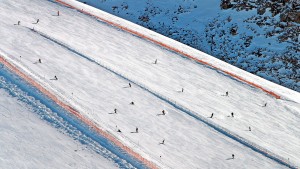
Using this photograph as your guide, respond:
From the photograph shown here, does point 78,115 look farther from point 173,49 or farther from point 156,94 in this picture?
point 173,49

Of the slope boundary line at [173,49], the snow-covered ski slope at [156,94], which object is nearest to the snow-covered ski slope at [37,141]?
the snow-covered ski slope at [156,94]

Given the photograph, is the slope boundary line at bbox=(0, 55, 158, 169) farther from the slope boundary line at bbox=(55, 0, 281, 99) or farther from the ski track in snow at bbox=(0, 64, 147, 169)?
the slope boundary line at bbox=(55, 0, 281, 99)

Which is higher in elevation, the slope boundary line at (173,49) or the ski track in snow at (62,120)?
the slope boundary line at (173,49)

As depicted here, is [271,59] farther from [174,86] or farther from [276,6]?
[174,86]

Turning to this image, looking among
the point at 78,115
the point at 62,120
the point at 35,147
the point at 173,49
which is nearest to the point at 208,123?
the point at 78,115

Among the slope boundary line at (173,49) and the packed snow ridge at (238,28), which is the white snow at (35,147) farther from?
the packed snow ridge at (238,28)

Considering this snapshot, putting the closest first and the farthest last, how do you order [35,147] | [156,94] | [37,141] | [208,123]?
[35,147] → [37,141] → [208,123] → [156,94]

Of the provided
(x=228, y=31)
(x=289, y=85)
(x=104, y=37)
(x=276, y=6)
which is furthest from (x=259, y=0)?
(x=104, y=37)

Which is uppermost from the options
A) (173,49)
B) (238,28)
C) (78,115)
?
(238,28)
